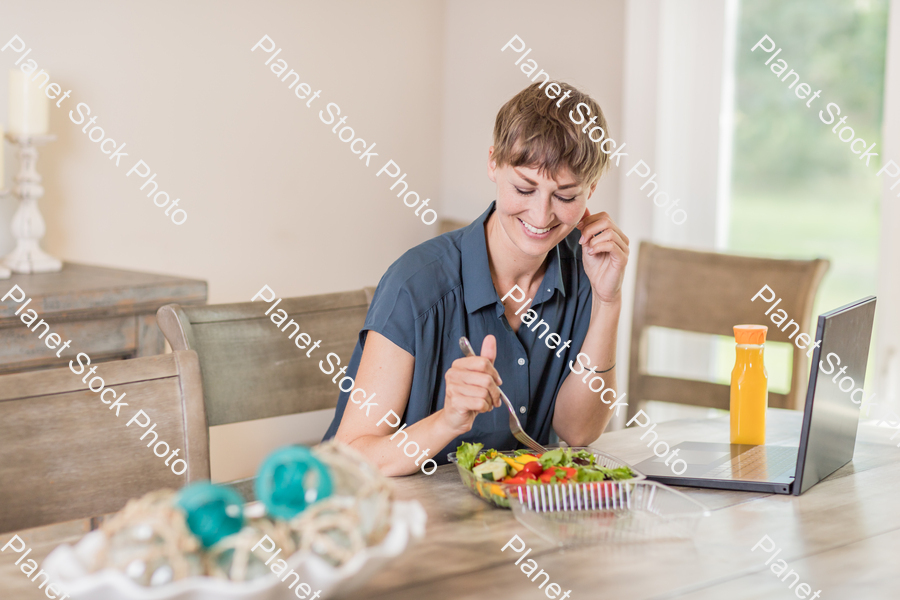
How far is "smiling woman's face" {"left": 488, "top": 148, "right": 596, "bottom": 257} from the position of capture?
1304mm

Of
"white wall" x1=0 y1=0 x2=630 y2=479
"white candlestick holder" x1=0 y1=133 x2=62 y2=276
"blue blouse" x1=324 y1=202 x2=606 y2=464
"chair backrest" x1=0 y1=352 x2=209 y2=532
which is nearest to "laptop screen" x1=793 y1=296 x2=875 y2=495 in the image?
"blue blouse" x1=324 y1=202 x2=606 y2=464

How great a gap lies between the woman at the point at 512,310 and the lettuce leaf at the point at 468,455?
0.16 feet

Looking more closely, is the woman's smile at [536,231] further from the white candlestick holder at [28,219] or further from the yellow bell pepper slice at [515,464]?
the white candlestick holder at [28,219]

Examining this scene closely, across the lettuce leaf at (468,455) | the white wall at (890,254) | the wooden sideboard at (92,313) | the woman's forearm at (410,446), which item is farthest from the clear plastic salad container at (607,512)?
the white wall at (890,254)

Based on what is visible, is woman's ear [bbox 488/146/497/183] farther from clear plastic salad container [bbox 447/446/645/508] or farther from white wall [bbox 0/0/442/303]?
white wall [bbox 0/0/442/303]

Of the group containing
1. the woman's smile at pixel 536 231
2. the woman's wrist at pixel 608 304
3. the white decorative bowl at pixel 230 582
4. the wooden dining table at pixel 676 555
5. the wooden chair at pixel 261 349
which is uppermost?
the woman's smile at pixel 536 231

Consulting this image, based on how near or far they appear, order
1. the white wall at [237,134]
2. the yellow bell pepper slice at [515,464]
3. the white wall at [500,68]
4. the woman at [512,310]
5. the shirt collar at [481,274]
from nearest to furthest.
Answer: the yellow bell pepper slice at [515,464] < the woman at [512,310] < the shirt collar at [481,274] < the white wall at [237,134] < the white wall at [500,68]

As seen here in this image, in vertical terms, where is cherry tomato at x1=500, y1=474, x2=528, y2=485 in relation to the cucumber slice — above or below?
below

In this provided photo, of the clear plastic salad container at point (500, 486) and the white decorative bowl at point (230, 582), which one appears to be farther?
the clear plastic salad container at point (500, 486)

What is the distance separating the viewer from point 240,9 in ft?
8.80

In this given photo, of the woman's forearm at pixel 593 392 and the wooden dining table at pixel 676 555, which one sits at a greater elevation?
the woman's forearm at pixel 593 392

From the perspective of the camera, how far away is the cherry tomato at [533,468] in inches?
40.9

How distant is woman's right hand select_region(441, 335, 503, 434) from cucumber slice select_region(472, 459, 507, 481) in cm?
7

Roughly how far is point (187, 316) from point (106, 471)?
0.35 meters
